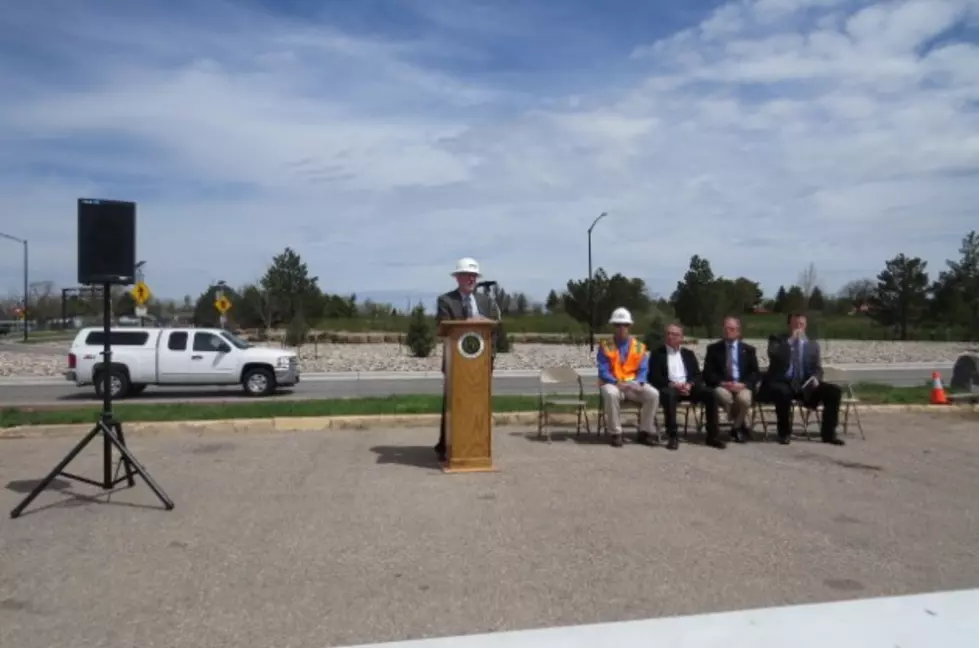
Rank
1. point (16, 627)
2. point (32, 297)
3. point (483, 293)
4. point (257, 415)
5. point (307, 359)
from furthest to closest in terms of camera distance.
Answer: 1. point (32, 297)
2. point (307, 359)
3. point (257, 415)
4. point (483, 293)
5. point (16, 627)

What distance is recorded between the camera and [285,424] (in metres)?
11.2

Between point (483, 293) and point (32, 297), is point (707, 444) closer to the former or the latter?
point (483, 293)

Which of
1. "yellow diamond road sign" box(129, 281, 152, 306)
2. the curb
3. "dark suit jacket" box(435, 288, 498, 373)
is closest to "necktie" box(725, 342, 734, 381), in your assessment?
the curb

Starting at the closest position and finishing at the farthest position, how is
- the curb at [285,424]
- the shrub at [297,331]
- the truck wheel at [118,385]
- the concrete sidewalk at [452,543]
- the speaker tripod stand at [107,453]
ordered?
the concrete sidewalk at [452,543] < the speaker tripod stand at [107,453] < the curb at [285,424] < the truck wheel at [118,385] < the shrub at [297,331]

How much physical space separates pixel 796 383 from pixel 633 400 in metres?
2.23

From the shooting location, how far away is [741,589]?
15.8 feet

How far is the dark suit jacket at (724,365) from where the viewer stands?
1041 centimetres

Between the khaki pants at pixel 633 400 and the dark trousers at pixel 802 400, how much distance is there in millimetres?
1642

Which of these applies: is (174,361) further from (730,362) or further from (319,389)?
(730,362)

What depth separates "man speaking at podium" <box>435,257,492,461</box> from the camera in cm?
877

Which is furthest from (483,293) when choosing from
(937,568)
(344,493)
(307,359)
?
(307,359)

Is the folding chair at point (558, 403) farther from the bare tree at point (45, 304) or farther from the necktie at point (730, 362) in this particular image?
the bare tree at point (45, 304)

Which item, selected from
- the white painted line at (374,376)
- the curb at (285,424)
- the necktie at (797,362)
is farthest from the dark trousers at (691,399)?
the white painted line at (374,376)

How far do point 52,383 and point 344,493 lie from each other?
2043cm
